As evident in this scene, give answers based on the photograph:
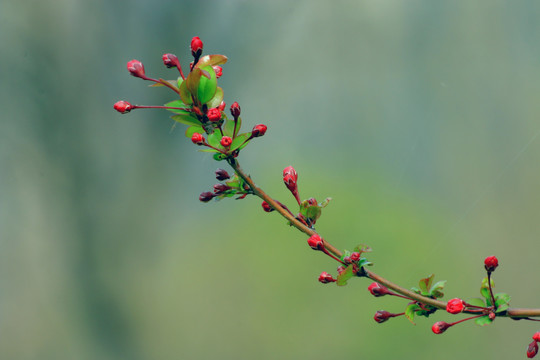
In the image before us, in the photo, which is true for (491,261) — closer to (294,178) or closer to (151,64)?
(294,178)

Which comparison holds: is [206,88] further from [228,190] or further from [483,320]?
[483,320]

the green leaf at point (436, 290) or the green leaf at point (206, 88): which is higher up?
A: the green leaf at point (436, 290)

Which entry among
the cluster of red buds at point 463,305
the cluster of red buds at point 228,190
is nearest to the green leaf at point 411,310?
the cluster of red buds at point 463,305

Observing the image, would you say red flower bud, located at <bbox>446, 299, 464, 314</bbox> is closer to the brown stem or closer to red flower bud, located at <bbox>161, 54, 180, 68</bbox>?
the brown stem

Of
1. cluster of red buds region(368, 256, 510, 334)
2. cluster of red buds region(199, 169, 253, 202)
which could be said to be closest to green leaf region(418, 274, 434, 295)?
cluster of red buds region(368, 256, 510, 334)

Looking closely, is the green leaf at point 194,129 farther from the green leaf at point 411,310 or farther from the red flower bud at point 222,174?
the green leaf at point 411,310

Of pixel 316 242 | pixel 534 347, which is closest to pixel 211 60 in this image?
pixel 316 242

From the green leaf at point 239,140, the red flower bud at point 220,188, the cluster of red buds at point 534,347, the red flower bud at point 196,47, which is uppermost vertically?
the cluster of red buds at point 534,347

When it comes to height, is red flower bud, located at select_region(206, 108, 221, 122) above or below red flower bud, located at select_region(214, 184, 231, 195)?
above
